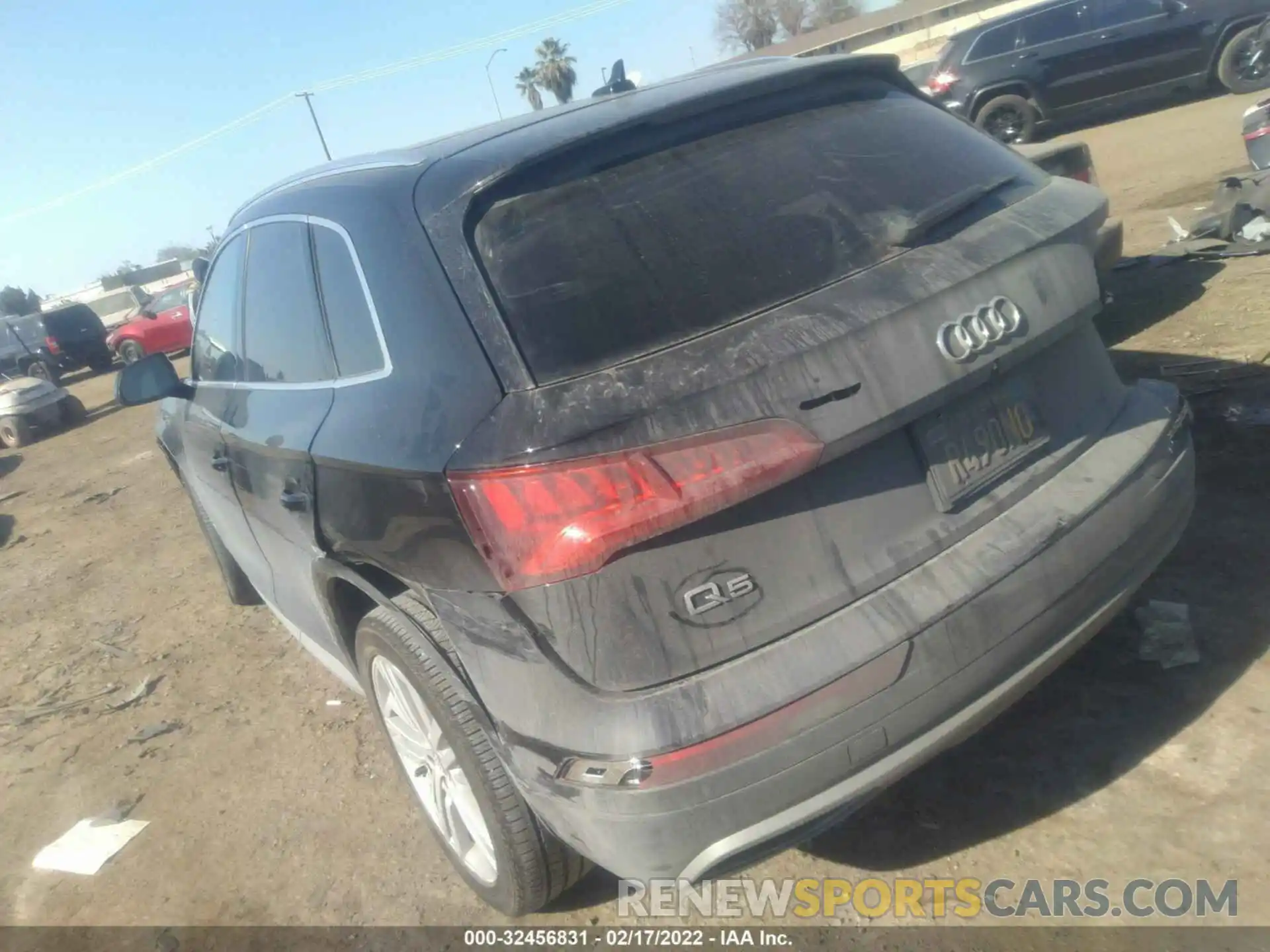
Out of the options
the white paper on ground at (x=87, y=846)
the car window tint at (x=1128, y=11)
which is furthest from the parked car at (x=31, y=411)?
the car window tint at (x=1128, y=11)

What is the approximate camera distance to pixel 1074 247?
2.42m

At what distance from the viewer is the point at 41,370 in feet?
68.7

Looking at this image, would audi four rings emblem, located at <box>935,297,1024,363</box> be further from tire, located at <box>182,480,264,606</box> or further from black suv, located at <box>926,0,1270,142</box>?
black suv, located at <box>926,0,1270,142</box>

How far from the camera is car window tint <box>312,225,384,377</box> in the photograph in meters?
2.46

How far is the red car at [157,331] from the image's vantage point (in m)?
21.2

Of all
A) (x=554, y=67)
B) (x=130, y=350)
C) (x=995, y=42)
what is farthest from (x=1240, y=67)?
(x=554, y=67)

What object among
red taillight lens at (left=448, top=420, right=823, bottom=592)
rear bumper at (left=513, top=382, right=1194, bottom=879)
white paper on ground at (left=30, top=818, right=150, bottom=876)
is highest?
red taillight lens at (left=448, top=420, right=823, bottom=592)

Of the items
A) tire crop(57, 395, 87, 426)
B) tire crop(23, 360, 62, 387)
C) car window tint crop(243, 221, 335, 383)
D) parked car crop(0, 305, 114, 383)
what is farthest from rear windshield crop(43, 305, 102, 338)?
car window tint crop(243, 221, 335, 383)

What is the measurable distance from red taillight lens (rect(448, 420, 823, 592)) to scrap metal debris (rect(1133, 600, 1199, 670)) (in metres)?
1.62

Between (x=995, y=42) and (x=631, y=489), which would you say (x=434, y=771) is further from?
(x=995, y=42)

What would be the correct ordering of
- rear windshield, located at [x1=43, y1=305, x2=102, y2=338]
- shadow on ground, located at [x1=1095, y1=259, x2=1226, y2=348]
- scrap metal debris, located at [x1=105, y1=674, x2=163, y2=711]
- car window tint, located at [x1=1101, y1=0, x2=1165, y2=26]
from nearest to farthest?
1. scrap metal debris, located at [x1=105, y1=674, x2=163, y2=711]
2. shadow on ground, located at [x1=1095, y1=259, x2=1226, y2=348]
3. car window tint, located at [x1=1101, y1=0, x2=1165, y2=26]
4. rear windshield, located at [x1=43, y1=305, x2=102, y2=338]

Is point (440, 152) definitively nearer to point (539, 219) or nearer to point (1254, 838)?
point (539, 219)

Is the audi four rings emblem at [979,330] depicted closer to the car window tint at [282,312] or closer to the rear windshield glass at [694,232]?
the rear windshield glass at [694,232]

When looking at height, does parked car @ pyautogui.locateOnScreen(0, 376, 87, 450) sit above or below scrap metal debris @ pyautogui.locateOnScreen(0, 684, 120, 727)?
below
